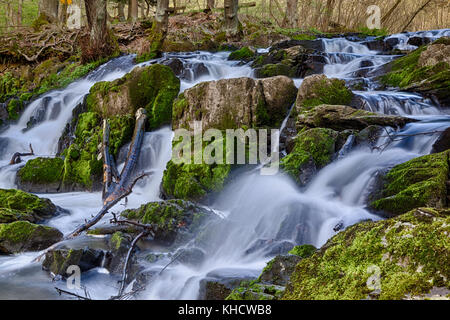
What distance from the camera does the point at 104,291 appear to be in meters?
3.60

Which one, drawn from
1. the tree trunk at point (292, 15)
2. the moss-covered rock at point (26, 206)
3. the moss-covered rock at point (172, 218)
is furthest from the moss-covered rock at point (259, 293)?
the tree trunk at point (292, 15)

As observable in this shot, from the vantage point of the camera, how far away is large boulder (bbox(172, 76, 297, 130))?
6.50 m

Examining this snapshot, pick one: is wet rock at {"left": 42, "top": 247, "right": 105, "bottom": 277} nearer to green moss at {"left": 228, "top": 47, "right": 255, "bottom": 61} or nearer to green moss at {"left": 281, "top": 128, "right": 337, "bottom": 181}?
green moss at {"left": 281, "top": 128, "right": 337, "bottom": 181}

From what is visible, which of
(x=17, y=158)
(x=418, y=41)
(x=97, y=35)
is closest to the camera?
(x=17, y=158)

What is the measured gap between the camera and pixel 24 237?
457cm

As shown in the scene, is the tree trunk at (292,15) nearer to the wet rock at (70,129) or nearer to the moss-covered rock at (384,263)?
the wet rock at (70,129)

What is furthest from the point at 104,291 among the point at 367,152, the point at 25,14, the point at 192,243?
the point at 25,14

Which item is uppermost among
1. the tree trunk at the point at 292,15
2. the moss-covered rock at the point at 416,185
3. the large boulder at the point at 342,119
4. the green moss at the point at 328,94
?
the tree trunk at the point at 292,15

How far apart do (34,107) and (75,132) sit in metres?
2.97

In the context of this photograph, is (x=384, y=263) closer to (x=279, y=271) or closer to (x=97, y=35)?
(x=279, y=271)

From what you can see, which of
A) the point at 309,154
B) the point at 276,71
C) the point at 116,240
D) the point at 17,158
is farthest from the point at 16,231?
the point at 276,71

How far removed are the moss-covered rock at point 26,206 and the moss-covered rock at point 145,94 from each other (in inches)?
118

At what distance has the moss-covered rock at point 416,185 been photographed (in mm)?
3803

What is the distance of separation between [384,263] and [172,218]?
3.20m
